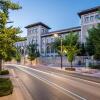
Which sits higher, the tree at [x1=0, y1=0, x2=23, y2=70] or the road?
the tree at [x1=0, y1=0, x2=23, y2=70]

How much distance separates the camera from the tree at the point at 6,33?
45.8ft

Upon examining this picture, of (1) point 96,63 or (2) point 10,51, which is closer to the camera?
(2) point 10,51

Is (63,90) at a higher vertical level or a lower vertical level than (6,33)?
lower

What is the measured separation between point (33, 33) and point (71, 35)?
1634 inches

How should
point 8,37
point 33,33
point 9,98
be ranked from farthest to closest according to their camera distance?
point 33,33 → point 8,37 → point 9,98

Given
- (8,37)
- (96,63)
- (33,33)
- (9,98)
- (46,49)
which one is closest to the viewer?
(9,98)

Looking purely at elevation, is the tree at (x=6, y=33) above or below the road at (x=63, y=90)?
above

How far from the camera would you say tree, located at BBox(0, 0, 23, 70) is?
1395 centimetres

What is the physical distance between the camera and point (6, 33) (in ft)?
47.3

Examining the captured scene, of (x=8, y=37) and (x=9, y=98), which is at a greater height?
(x=8, y=37)

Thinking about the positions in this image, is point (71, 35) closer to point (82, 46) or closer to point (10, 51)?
point (82, 46)

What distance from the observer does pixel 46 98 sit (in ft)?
46.2

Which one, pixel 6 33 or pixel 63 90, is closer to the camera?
pixel 6 33

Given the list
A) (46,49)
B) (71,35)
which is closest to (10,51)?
(71,35)
